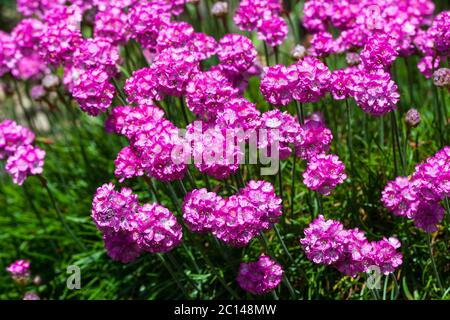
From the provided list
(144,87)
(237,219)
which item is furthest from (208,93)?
(237,219)

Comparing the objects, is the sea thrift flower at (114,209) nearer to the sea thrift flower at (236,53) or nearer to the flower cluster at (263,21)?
the sea thrift flower at (236,53)

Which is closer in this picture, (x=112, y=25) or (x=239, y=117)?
(x=239, y=117)

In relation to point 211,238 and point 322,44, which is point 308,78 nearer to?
point 322,44

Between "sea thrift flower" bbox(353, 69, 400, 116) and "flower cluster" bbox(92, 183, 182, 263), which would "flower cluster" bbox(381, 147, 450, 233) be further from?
"flower cluster" bbox(92, 183, 182, 263)

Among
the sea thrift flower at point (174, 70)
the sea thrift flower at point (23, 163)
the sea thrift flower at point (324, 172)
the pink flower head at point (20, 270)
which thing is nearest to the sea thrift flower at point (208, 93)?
the sea thrift flower at point (174, 70)

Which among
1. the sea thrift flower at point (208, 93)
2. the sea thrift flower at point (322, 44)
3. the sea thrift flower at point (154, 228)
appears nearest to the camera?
the sea thrift flower at point (154, 228)

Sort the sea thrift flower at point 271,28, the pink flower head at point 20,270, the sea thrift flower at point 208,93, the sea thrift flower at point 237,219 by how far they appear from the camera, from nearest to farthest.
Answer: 1. the sea thrift flower at point 237,219
2. the sea thrift flower at point 208,93
3. the sea thrift flower at point 271,28
4. the pink flower head at point 20,270
